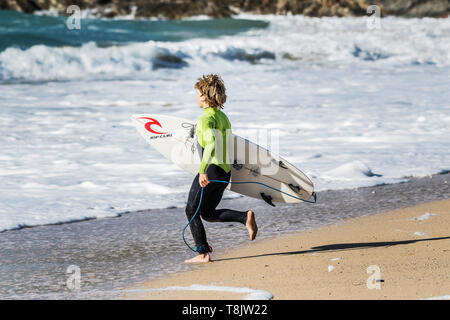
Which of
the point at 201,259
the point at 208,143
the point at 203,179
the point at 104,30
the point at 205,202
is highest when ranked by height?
the point at 208,143

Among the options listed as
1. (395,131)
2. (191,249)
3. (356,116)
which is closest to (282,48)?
(356,116)

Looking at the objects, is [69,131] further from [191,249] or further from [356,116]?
[191,249]

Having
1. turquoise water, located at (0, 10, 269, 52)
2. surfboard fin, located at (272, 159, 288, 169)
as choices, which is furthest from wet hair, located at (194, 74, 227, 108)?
turquoise water, located at (0, 10, 269, 52)

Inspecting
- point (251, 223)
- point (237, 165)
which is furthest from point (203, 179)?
point (237, 165)

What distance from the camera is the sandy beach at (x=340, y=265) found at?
133 inches

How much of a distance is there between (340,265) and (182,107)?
7856 millimetres

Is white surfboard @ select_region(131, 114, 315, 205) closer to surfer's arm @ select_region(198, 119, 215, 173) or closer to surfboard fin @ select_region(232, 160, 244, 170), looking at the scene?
surfboard fin @ select_region(232, 160, 244, 170)

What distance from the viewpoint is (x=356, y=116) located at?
10.3 metres

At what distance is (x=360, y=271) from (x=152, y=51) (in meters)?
16.5

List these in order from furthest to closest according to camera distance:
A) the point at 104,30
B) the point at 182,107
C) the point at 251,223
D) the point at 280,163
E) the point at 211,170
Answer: the point at 104,30, the point at 182,107, the point at 280,163, the point at 251,223, the point at 211,170

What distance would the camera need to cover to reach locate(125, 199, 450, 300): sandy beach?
3383 mm

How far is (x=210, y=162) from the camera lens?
160 inches

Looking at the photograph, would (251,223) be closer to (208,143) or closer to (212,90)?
(208,143)

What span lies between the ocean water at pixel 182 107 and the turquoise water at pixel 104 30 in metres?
0.15
